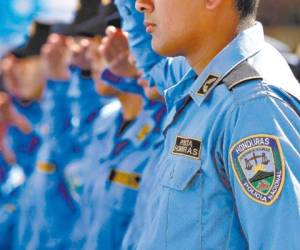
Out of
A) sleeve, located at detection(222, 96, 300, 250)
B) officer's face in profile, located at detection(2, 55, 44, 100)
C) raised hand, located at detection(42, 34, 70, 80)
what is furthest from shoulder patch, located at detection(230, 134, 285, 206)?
officer's face in profile, located at detection(2, 55, 44, 100)

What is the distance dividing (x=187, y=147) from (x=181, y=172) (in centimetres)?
6

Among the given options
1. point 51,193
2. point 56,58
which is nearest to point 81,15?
point 56,58

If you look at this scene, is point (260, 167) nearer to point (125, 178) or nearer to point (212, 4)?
point (212, 4)

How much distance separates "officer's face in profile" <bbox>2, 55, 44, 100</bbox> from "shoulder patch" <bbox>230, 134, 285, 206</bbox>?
4.30m

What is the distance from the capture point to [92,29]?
4.75m

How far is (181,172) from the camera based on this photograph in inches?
71.1

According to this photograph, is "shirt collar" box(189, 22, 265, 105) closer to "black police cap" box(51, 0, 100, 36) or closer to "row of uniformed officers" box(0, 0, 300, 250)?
"row of uniformed officers" box(0, 0, 300, 250)

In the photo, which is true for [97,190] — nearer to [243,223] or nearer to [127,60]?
[127,60]

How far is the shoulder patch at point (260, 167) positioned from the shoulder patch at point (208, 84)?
217 mm

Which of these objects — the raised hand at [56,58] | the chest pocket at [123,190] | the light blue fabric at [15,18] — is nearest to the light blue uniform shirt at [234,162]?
the chest pocket at [123,190]

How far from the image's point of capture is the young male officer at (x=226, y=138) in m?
1.63

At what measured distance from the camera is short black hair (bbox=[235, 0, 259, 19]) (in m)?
1.90

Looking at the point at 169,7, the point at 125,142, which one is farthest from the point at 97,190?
the point at 169,7

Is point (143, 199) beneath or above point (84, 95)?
beneath
